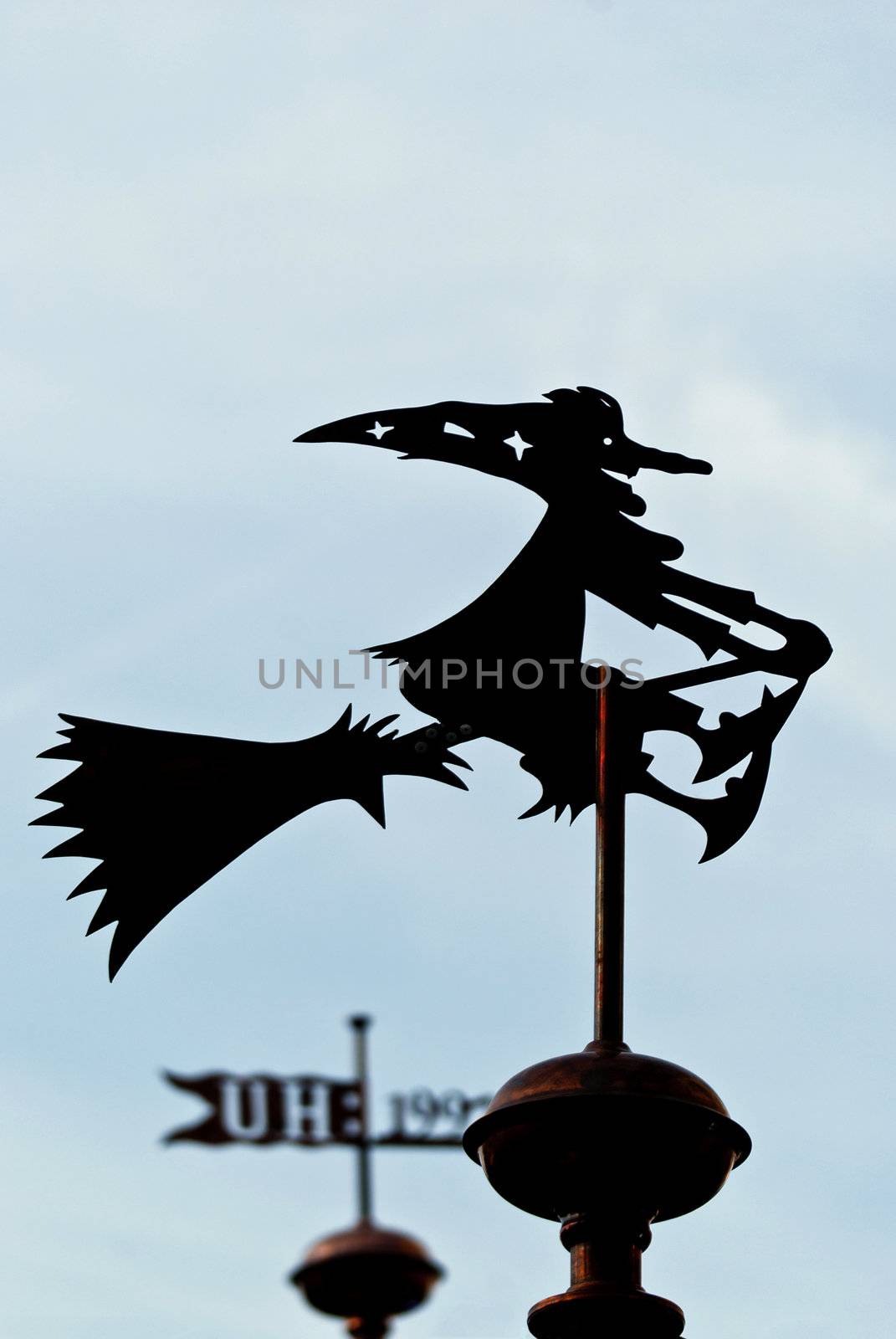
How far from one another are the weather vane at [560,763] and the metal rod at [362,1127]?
0.17 m

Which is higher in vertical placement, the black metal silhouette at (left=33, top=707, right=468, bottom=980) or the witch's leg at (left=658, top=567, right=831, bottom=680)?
the witch's leg at (left=658, top=567, right=831, bottom=680)

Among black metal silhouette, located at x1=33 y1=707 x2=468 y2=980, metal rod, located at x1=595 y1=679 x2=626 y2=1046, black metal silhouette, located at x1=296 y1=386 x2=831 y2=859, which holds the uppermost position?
black metal silhouette, located at x1=296 y1=386 x2=831 y2=859

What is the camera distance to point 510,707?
4.02 metres

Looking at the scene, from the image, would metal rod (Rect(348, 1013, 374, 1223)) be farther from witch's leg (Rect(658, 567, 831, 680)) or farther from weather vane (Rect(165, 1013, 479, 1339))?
witch's leg (Rect(658, 567, 831, 680))

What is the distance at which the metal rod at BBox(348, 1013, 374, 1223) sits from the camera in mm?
2873

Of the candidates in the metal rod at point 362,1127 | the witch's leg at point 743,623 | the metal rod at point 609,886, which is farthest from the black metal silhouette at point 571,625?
the metal rod at point 362,1127

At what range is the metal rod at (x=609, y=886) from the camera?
3.33m

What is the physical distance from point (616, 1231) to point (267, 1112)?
0.67 metres

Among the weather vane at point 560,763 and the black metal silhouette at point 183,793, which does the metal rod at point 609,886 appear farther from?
the black metal silhouette at point 183,793

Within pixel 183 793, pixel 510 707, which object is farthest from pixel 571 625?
pixel 183 793

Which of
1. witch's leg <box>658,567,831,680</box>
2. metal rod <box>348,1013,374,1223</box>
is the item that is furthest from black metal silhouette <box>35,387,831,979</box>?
metal rod <box>348,1013,374,1223</box>

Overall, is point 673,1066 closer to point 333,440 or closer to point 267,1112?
point 267,1112

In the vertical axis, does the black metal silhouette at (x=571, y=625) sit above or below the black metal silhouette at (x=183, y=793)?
above

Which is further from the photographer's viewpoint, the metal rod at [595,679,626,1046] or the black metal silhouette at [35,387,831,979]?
the black metal silhouette at [35,387,831,979]
